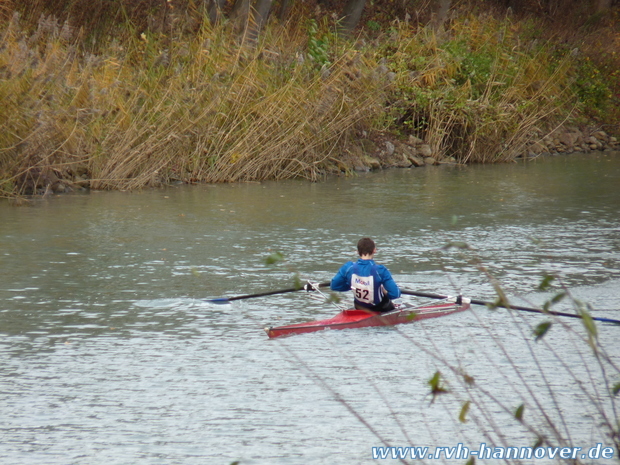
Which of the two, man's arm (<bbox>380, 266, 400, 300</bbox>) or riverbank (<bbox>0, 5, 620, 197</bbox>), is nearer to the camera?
man's arm (<bbox>380, 266, 400, 300</bbox>)

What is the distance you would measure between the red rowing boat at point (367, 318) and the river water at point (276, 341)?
99 millimetres

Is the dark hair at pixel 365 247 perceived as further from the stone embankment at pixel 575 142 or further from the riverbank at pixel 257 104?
the stone embankment at pixel 575 142

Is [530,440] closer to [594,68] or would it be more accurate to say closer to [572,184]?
[572,184]

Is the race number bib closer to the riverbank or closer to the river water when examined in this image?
the river water

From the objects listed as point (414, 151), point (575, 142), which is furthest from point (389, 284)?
point (575, 142)

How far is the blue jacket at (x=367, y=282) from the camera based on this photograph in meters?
8.52

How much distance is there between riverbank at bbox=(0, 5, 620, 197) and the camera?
16547 millimetres

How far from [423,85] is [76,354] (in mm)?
17687

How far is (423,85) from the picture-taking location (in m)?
24.0

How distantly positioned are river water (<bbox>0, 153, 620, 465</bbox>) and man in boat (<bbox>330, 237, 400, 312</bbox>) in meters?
0.27

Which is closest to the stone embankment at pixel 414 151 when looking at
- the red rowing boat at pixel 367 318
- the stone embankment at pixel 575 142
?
the stone embankment at pixel 575 142

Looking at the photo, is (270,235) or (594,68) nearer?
(270,235)

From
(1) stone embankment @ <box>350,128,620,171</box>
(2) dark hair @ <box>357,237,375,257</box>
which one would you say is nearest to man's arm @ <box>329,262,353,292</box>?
(2) dark hair @ <box>357,237,375,257</box>

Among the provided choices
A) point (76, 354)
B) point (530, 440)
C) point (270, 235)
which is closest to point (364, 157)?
point (270, 235)
